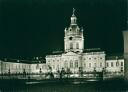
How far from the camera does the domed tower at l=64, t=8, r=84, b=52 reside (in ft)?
158

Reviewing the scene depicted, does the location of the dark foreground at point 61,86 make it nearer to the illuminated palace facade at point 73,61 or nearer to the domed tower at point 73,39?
the illuminated palace facade at point 73,61

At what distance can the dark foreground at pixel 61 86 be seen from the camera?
94.5 ft

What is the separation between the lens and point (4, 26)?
35188 mm

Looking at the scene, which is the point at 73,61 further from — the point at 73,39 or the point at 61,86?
the point at 61,86

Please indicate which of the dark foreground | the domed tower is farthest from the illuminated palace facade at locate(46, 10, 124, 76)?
the dark foreground

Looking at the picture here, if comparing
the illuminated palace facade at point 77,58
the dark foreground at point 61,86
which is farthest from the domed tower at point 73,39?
the dark foreground at point 61,86

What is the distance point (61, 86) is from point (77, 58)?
1674cm

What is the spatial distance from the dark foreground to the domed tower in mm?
13186

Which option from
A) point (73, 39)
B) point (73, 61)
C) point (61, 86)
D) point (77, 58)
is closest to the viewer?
point (61, 86)

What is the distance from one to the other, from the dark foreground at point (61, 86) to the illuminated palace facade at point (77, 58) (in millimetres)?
10950

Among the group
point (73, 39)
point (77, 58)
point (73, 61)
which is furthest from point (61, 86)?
point (73, 39)

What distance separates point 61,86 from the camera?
31406mm

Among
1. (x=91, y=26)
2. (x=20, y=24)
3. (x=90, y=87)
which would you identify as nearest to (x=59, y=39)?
(x=91, y=26)

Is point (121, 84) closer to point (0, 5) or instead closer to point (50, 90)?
point (50, 90)
